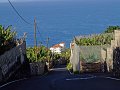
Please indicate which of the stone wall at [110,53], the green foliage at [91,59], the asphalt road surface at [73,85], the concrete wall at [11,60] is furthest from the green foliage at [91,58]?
the asphalt road surface at [73,85]

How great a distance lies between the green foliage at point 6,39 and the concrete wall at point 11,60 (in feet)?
1.35

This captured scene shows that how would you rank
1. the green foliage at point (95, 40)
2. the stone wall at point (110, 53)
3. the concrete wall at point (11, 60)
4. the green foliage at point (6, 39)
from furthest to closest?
the green foliage at point (95, 40)
the green foliage at point (6, 39)
the stone wall at point (110, 53)
the concrete wall at point (11, 60)

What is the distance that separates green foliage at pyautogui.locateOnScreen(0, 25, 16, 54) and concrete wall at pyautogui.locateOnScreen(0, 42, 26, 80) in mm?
413

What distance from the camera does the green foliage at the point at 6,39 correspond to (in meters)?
32.2

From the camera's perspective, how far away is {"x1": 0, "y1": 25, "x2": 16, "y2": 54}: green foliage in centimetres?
3224

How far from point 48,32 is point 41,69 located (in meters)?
135

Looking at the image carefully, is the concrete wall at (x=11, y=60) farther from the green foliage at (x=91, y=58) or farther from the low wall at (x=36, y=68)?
the green foliage at (x=91, y=58)

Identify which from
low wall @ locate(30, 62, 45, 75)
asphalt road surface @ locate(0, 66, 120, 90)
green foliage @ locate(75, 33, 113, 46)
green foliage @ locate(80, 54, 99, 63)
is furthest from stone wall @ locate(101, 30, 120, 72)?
green foliage @ locate(75, 33, 113, 46)

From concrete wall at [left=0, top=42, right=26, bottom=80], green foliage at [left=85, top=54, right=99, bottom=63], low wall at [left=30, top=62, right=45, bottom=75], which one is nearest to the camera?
concrete wall at [left=0, top=42, right=26, bottom=80]

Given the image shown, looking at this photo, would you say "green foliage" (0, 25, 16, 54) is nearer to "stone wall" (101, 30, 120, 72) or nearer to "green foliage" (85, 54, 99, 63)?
"green foliage" (85, 54, 99, 63)

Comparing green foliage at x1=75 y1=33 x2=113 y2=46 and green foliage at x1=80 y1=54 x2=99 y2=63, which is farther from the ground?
green foliage at x1=75 y1=33 x2=113 y2=46

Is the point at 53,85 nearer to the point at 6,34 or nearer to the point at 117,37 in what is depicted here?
the point at 117,37

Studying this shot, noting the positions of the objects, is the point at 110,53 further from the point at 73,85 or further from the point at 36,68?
the point at 73,85

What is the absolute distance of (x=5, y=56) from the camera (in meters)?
31.1
